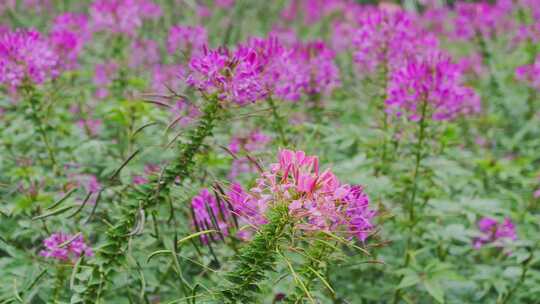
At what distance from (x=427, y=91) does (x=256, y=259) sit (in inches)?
43.8

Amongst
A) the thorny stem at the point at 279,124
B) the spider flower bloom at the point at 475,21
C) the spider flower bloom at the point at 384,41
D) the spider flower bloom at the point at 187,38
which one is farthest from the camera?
the spider flower bloom at the point at 475,21

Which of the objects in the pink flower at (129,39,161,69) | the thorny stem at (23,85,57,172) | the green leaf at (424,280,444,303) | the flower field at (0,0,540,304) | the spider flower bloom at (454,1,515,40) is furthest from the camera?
the spider flower bloom at (454,1,515,40)

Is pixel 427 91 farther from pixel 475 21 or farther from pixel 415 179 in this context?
pixel 475 21

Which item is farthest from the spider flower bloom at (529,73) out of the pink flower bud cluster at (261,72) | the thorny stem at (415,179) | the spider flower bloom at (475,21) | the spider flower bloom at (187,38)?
the spider flower bloom at (187,38)

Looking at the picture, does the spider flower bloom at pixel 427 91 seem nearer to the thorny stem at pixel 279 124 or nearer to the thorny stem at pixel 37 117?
the thorny stem at pixel 279 124

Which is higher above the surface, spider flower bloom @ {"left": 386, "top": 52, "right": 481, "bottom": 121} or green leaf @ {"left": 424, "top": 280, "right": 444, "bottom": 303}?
spider flower bloom @ {"left": 386, "top": 52, "right": 481, "bottom": 121}

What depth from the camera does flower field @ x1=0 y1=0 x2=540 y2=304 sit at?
150 centimetres

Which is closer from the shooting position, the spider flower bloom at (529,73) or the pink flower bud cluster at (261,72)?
the pink flower bud cluster at (261,72)

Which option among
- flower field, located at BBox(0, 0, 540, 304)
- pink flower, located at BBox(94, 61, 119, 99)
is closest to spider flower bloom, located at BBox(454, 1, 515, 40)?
flower field, located at BBox(0, 0, 540, 304)

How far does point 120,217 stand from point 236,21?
394 centimetres

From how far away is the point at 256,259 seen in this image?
1413mm

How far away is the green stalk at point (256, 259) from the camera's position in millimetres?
1341

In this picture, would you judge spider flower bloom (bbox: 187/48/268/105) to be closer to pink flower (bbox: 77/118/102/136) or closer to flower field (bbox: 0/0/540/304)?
flower field (bbox: 0/0/540/304)

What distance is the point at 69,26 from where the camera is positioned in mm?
3758
